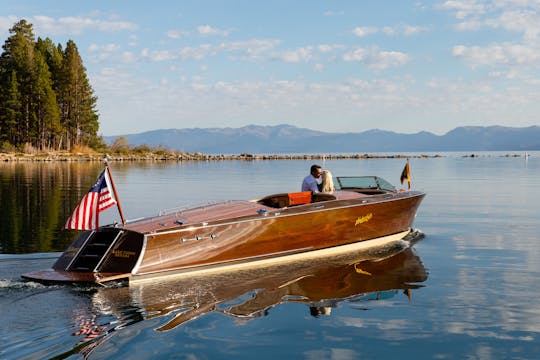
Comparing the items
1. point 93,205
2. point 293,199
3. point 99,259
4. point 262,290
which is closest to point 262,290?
point 262,290

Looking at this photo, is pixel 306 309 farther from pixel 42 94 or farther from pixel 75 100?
pixel 75 100

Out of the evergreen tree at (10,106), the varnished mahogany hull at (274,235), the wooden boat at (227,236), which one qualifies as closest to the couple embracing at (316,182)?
the wooden boat at (227,236)

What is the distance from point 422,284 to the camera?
10.1 metres

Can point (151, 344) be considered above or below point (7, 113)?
below

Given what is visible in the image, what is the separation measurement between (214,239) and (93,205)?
2.39m

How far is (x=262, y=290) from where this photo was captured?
31.3 ft

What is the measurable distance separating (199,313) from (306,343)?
1914 mm

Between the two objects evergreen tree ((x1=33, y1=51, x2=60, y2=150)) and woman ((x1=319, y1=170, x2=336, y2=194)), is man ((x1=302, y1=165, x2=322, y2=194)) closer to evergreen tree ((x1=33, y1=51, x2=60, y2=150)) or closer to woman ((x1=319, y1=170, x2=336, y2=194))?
woman ((x1=319, y1=170, x2=336, y2=194))

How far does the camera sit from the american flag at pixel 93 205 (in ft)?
32.7

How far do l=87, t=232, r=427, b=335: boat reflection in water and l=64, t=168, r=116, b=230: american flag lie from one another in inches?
56.3

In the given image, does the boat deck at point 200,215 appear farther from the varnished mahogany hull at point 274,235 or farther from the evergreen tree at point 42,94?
the evergreen tree at point 42,94

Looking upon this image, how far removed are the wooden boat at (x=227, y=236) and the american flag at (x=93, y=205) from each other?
0.32m

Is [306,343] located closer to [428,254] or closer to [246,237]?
[246,237]

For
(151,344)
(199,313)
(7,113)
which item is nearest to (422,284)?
(199,313)
